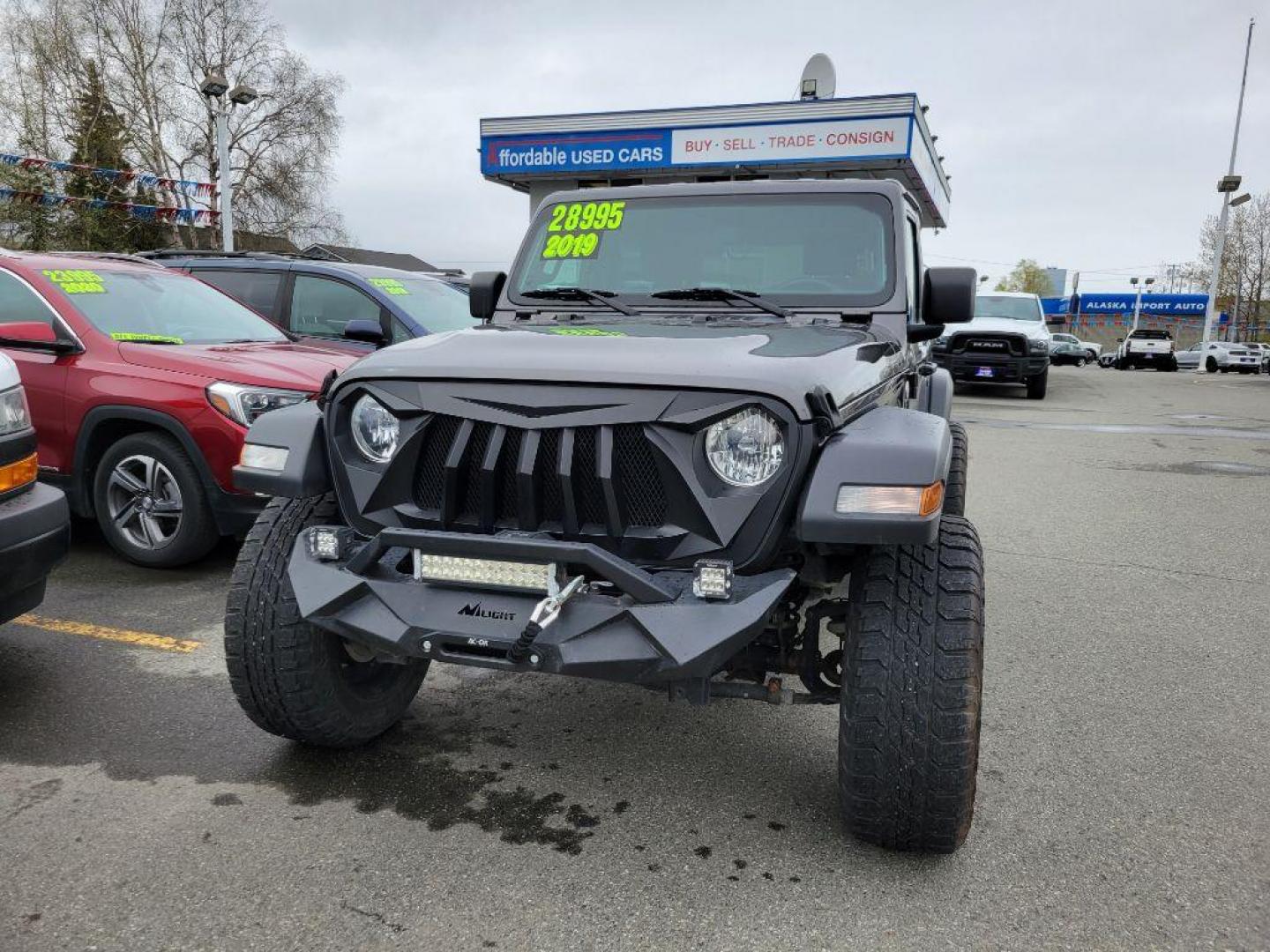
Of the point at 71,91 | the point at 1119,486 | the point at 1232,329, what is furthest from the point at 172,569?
the point at 1232,329

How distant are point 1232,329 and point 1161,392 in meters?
42.6

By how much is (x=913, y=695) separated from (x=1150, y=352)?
35332 mm

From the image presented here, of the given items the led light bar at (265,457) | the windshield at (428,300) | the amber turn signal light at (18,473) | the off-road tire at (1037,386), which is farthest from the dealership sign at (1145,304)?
the led light bar at (265,457)

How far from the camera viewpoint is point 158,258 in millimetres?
8555

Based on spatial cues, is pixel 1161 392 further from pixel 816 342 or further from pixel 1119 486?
pixel 816 342

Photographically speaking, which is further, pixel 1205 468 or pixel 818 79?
pixel 818 79

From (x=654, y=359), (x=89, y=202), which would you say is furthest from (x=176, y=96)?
(x=654, y=359)

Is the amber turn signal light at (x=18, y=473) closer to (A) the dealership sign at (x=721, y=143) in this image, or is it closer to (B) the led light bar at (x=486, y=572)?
(B) the led light bar at (x=486, y=572)

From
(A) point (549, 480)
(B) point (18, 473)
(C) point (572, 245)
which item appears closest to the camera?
(A) point (549, 480)

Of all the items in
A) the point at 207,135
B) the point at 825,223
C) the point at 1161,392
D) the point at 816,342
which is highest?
the point at 207,135

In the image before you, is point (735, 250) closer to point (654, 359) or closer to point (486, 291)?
point (486, 291)

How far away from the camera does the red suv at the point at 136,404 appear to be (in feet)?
15.9

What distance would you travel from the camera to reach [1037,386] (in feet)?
56.3

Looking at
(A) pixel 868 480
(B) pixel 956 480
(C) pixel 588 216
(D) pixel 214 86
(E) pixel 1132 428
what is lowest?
(E) pixel 1132 428
